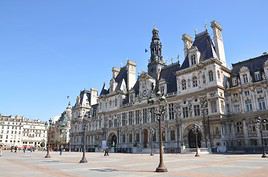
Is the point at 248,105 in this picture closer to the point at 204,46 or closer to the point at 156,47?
the point at 204,46

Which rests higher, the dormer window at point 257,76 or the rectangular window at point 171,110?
the dormer window at point 257,76

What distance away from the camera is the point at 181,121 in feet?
159

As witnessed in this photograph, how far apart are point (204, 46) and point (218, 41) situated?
119 inches

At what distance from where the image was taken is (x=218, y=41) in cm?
5019

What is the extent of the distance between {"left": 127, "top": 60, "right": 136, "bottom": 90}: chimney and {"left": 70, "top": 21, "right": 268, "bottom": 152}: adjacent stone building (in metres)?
0.35

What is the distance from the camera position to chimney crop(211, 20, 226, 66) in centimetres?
4972

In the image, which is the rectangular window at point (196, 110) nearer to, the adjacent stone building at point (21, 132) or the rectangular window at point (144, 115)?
the rectangular window at point (144, 115)

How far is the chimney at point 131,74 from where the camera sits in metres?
70.7

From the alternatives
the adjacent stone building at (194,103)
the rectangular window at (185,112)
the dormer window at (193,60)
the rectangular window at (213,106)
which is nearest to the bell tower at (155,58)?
the adjacent stone building at (194,103)

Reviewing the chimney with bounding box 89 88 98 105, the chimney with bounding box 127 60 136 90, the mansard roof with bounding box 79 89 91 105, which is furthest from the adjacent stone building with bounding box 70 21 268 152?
the mansard roof with bounding box 79 89 91 105

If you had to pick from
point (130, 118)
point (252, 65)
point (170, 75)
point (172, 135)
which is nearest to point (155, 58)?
point (170, 75)

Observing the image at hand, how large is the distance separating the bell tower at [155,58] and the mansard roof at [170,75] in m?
1.67

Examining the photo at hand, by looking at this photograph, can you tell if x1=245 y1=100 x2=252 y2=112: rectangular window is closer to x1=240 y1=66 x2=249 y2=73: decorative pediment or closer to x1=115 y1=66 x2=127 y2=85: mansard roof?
x1=240 y1=66 x2=249 y2=73: decorative pediment

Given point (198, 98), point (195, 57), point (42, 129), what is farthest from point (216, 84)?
point (42, 129)
